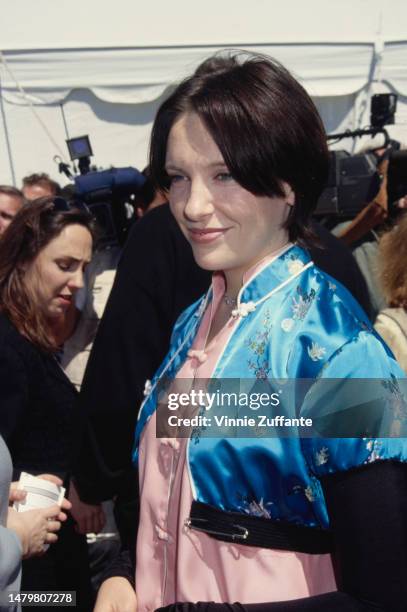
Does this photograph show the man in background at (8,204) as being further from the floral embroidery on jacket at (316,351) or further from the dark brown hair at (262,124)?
the floral embroidery on jacket at (316,351)

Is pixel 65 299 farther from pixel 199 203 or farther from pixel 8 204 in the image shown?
pixel 8 204

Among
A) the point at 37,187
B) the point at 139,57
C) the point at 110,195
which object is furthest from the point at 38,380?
the point at 139,57

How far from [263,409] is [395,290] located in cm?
100

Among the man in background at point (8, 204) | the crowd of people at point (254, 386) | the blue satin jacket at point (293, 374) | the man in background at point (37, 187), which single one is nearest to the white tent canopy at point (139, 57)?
the man in background at point (37, 187)

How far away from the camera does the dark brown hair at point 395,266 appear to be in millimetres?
1748

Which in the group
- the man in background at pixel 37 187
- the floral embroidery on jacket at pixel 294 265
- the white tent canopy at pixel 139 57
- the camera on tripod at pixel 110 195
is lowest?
the floral embroidery on jacket at pixel 294 265

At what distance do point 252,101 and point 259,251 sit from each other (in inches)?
8.1

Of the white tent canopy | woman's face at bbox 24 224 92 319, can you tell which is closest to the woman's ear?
woman's face at bbox 24 224 92 319

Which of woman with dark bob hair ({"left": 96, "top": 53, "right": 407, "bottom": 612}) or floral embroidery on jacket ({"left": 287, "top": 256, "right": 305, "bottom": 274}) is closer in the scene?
woman with dark bob hair ({"left": 96, "top": 53, "right": 407, "bottom": 612})

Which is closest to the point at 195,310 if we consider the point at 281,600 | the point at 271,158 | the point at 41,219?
the point at 271,158

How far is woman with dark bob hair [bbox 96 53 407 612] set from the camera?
2.56ft

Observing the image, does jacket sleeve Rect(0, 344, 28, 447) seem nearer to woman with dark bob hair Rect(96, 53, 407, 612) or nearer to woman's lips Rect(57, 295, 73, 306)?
woman's lips Rect(57, 295, 73, 306)

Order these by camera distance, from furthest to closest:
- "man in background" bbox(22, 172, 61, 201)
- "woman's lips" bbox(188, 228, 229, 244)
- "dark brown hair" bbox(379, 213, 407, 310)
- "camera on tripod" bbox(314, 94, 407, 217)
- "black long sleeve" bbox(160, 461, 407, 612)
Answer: "man in background" bbox(22, 172, 61, 201), "camera on tripod" bbox(314, 94, 407, 217), "dark brown hair" bbox(379, 213, 407, 310), "woman's lips" bbox(188, 228, 229, 244), "black long sleeve" bbox(160, 461, 407, 612)

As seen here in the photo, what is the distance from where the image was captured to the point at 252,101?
36.8 inches
